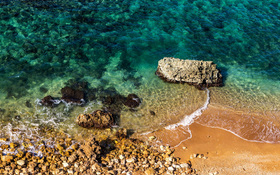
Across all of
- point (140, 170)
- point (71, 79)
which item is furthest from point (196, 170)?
point (71, 79)

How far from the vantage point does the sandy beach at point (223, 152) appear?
1224 centimetres

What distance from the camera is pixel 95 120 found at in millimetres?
13906

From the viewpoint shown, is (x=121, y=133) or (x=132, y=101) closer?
(x=121, y=133)

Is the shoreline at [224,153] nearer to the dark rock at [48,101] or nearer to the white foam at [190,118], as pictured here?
the white foam at [190,118]

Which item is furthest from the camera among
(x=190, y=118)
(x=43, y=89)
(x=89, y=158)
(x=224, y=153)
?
(x=43, y=89)

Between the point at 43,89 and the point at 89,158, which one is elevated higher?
the point at 89,158

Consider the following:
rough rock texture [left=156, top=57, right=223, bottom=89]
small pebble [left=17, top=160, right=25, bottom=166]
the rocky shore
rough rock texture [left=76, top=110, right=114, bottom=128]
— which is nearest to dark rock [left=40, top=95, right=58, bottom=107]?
rough rock texture [left=76, top=110, right=114, bottom=128]

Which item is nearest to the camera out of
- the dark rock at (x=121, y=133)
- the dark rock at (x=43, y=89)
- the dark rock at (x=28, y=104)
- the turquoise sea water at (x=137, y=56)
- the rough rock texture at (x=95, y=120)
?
the dark rock at (x=121, y=133)

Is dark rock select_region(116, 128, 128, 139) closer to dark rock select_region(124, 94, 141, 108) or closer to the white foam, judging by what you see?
dark rock select_region(124, 94, 141, 108)

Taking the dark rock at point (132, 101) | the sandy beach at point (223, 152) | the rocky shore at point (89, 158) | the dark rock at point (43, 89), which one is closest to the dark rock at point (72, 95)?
the dark rock at point (43, 89)

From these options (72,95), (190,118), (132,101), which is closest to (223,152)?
(190,118)

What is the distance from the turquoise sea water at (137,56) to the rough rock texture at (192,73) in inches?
20.2

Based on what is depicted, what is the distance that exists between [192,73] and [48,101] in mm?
9483

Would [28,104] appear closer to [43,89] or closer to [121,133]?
[43,89]
